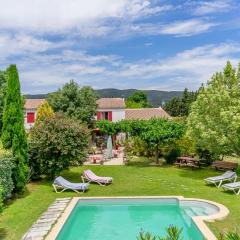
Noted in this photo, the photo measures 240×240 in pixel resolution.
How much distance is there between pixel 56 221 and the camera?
14.4 meters

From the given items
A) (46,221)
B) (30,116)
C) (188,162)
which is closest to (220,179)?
(188,162)

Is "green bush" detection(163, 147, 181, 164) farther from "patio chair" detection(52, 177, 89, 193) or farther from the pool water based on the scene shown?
the pool water

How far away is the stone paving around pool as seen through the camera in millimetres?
12562

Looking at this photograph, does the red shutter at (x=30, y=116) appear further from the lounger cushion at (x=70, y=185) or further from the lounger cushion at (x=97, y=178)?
the lounger cushion at (x=70, y=185)

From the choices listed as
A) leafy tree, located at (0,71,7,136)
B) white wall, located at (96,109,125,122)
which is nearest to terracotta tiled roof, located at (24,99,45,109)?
white wall, located at (96,109,125,122)

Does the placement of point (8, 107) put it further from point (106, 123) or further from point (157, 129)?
point (106, 123)

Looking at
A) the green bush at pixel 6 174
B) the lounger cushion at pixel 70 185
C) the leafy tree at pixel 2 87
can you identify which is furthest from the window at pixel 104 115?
the green bush at pixel 6 174

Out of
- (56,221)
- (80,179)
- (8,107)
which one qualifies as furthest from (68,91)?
(56,221)

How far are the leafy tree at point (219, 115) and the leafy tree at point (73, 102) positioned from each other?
22424mm

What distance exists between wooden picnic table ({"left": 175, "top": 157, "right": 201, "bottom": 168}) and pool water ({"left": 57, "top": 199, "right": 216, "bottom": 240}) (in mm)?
10959

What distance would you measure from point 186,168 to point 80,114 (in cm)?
1915

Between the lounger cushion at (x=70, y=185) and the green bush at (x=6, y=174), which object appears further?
the lounger cushion at (x=70, y=185)

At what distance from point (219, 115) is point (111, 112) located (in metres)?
30.0

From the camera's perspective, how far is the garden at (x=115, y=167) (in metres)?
17.0
